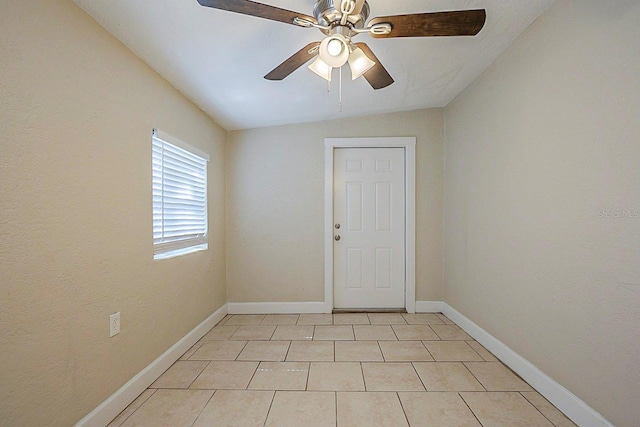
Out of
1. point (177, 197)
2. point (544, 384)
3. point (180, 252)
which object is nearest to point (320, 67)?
point (177, 197)

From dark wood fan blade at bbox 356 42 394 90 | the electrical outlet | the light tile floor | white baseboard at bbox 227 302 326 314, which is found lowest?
the light tile floor

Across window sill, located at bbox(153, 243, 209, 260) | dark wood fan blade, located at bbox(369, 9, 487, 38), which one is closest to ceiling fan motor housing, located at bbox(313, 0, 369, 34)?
dark wood fan blade, located at bbox(369, 9, 487, 38)

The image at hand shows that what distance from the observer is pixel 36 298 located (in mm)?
1381

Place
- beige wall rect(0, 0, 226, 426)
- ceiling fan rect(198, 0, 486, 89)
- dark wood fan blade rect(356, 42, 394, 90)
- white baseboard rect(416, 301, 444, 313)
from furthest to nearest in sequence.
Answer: white baseboard rect(416, 301, 444, 313), dark wood fan blade rect(356, 42, 394, 90), ceiling fan rect(198, 0, 486, 89), beige wall rect(0, 0, 226, 426)

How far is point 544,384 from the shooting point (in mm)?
2016

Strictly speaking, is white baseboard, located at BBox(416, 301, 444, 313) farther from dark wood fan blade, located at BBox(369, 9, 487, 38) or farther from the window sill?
dark wood fan blade, located at BBox(369, 9, 487, 38)

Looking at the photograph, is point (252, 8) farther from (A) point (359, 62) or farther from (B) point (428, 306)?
(B) point (428, 306)

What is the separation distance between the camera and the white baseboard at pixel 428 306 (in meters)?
3.76

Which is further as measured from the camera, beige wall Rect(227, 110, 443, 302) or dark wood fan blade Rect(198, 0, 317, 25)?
beige wall Rect(227, 110, 443, 302)

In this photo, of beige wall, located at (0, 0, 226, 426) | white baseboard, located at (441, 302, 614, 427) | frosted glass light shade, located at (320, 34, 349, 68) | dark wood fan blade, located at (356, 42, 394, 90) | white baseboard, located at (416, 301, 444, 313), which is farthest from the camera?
white baseboard, located at (416, 301, 444, 313)

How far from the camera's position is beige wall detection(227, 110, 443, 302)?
12.4ft

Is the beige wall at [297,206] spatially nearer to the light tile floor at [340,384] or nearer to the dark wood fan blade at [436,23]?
the light tile floor at [340,384]

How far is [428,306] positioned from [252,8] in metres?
3.43

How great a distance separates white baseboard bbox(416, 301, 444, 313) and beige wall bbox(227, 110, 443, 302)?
0.07 m
